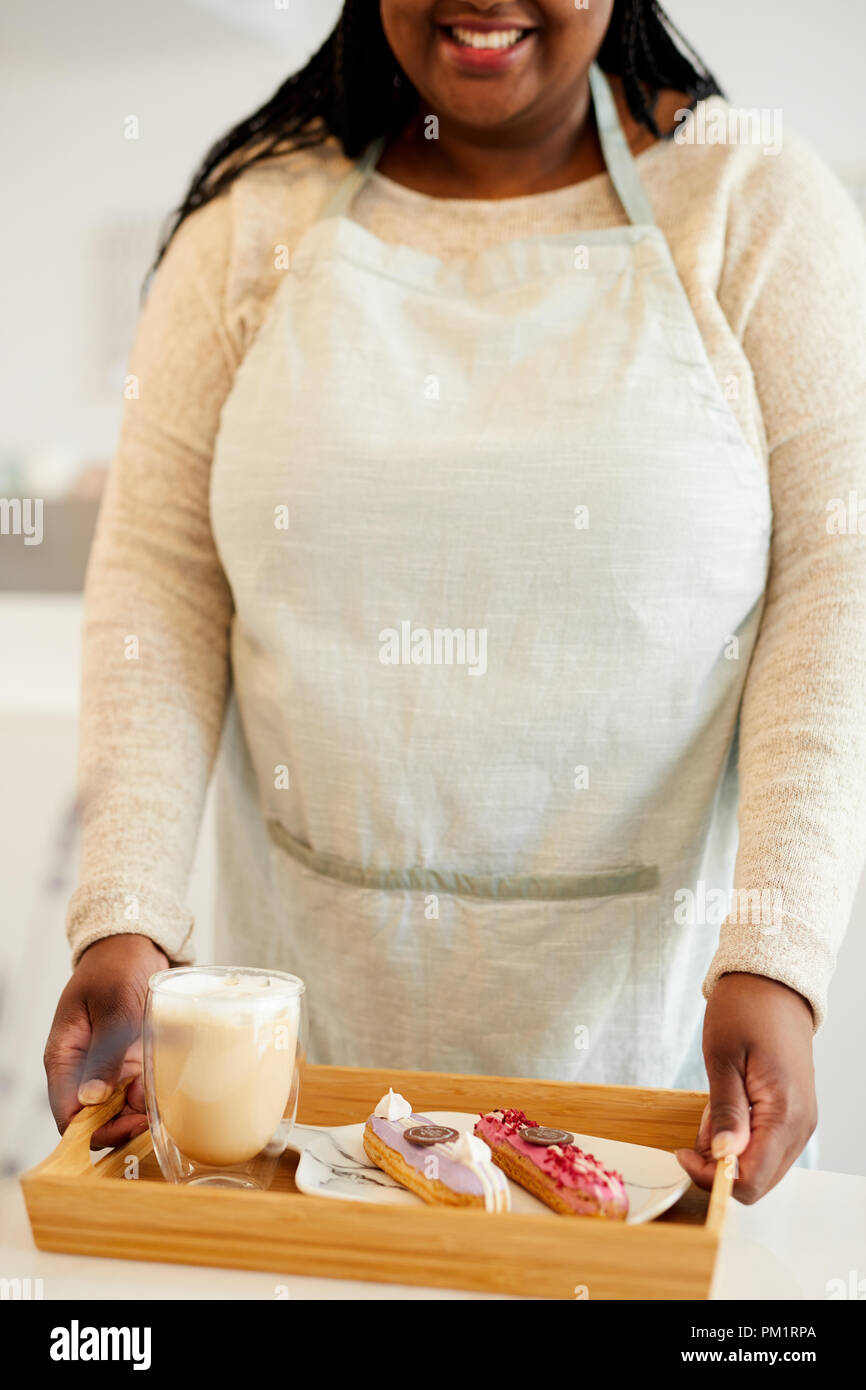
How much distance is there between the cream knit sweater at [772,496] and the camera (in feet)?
2.44

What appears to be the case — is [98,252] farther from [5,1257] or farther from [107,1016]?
[5,1257]

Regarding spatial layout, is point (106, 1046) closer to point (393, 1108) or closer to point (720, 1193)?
point (393, 1108)

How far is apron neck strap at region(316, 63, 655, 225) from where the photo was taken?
91cm

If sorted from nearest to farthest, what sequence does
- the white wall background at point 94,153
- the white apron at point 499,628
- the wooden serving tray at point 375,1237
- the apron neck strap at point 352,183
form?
the wooden serving tray at point 375,1237 < the white apron at point 499,628 < the apron neck strap at point 352,183 < the white wall background at point 94,153

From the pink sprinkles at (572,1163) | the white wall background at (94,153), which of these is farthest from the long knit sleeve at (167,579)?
the white wall background at (94,153)

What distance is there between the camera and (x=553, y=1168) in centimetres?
59

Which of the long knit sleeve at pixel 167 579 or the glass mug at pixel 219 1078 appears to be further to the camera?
the long knit sleeve at pixel 167 579

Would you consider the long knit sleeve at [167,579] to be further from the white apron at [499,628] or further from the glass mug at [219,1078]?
the glass mug at [219,1078]

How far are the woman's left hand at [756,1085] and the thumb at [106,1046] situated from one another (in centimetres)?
30

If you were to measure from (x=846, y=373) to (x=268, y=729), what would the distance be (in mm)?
468

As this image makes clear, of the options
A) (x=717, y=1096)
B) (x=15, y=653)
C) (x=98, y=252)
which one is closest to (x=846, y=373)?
(x=717, y=1096)

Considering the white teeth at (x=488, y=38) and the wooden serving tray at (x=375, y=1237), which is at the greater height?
the white teeth at (x=488, y=38)

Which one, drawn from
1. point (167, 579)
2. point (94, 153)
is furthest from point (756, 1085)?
point (94, 153)
